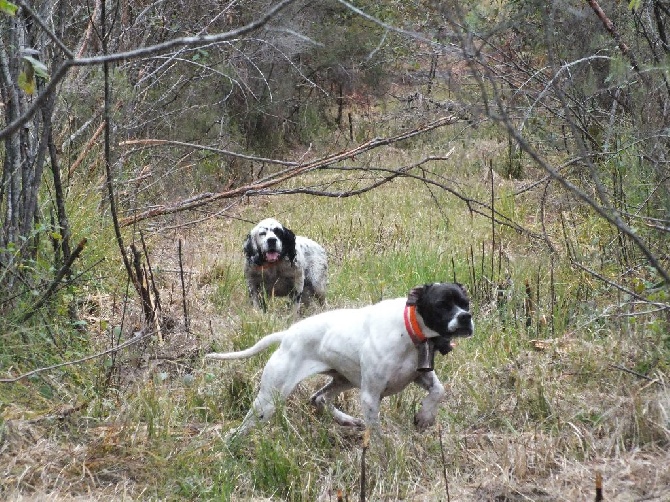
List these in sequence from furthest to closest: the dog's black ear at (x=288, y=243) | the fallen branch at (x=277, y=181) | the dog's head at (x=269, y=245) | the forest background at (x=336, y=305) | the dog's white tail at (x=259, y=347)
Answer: the dog's black ear at (x=288, y=243) → the dog's head at (x=269, y=245) → the fallen branch at (x=277, y=181) → the dog's white tail at (x=259, y=347) → the forest background at (x=336, y=305)

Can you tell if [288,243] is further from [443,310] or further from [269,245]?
[443,310]

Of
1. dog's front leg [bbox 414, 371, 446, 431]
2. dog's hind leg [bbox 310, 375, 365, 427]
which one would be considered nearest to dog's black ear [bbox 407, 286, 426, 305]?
dog's front leg [bbox 414, 371, 446, 431]

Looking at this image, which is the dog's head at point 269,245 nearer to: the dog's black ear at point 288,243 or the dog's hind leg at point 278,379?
the dog's black ear at point 288,243

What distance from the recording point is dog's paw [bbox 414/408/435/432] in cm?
469

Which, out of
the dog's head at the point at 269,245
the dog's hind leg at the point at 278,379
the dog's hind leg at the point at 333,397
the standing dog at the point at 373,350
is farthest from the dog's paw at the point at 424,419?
the dog's head at the point at 269,245

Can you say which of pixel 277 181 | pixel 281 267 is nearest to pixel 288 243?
pixel 281 267

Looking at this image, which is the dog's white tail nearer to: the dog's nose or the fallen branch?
the dog's nose

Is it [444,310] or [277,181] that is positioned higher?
[277,181]

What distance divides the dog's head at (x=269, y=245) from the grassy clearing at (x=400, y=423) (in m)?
1.13

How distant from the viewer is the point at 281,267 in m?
8.20

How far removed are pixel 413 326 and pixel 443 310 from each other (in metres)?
0.16

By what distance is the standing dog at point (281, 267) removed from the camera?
802 centimetres

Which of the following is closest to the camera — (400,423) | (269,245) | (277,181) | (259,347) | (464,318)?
(464,318)

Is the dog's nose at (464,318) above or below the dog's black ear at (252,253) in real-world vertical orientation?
above
